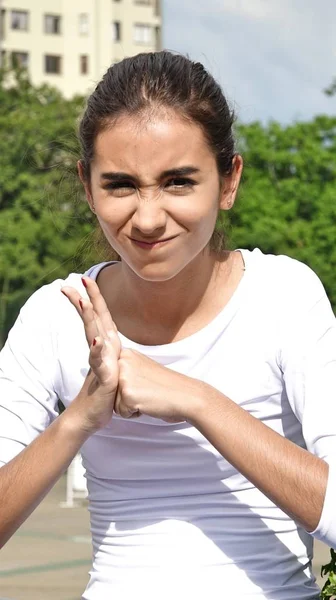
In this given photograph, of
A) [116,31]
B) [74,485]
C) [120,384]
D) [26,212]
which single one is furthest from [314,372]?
[116,31]

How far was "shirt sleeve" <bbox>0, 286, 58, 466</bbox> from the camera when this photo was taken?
225cm

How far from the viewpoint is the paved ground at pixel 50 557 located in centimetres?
877

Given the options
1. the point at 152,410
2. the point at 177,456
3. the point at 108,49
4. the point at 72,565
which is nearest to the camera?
the point at 152,410

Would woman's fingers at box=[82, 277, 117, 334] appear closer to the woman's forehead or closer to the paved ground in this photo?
the woman's forehead

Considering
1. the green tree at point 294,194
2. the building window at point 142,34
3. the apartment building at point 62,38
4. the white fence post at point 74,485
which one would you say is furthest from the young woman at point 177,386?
the building window at point 142,34

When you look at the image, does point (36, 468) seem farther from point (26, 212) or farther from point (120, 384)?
point (26, 212)

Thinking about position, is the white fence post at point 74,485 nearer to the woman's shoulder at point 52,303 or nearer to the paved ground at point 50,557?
the paved ground at point 50,557

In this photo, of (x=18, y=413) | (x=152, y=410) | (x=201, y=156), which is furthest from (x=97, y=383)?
(x=201, y=156)

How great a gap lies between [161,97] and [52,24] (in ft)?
242

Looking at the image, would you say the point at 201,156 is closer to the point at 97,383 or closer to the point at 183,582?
the point at 97,383

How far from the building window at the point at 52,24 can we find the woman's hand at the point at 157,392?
240 feet

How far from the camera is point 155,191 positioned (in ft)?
6.77

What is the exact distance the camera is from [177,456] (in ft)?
7.06

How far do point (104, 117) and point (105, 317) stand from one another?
12.8 inches
